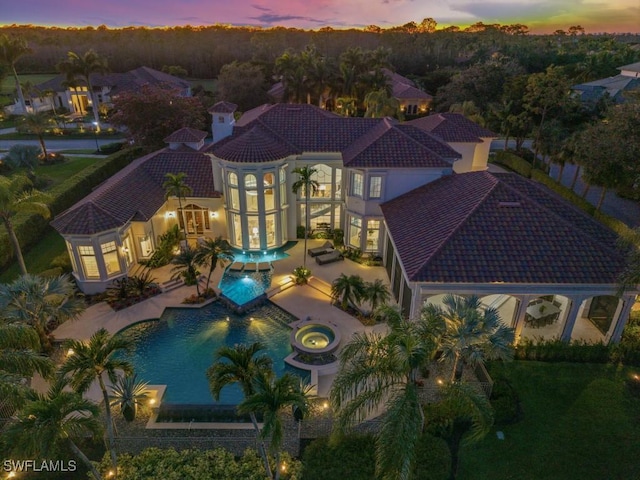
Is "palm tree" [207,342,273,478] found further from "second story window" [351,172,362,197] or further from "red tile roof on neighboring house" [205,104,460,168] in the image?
"second story window" [351,172,362,197]

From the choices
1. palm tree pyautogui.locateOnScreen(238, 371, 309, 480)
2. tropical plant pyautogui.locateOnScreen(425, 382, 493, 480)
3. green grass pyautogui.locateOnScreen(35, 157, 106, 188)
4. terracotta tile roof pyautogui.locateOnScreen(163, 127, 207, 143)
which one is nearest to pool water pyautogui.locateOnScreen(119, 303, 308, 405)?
tropical plant pyautogui.locateOnScreen(425, 382, 493, 480)

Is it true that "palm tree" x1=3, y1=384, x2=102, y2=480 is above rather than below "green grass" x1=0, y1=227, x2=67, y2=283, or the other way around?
above

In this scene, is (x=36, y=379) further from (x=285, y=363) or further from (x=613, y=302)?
(x=613, y=302)

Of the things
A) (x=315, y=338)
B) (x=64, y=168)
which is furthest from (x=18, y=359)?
(x=64, y=168)

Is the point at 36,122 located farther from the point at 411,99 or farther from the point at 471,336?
the point at 411,99

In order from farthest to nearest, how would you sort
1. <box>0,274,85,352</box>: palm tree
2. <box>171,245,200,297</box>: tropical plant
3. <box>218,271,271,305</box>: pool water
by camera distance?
<box>218,271,271,305</box>: pool water, <box>171,245,200,297</box>: tropical plant, <box>0,274,85,352</box>: palm tree

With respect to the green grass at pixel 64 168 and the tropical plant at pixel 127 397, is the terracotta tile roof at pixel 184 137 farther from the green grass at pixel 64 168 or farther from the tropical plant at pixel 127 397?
the tropical plant at pixel 127 397
